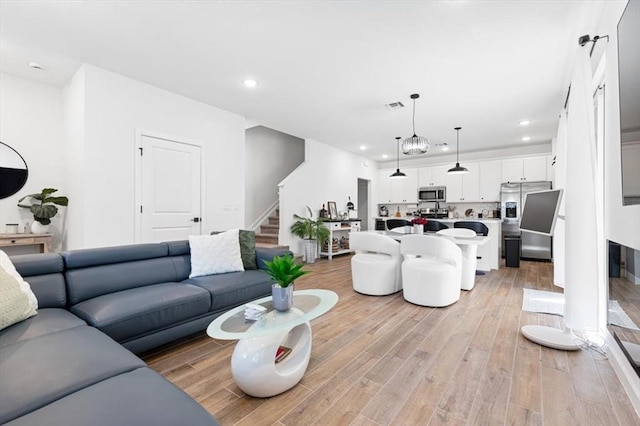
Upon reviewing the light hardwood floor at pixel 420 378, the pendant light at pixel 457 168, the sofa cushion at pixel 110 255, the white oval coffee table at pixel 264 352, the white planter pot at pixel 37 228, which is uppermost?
the pendant light at pixel 457 168

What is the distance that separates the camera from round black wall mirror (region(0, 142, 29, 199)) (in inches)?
138

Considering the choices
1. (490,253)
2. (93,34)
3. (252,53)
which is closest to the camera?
(93,34)

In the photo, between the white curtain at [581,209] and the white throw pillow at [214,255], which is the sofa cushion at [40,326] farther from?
the white curtain at [581,209]

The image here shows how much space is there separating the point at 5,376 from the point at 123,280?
1.43m

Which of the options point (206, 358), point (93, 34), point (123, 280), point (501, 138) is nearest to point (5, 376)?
point (206, 358)

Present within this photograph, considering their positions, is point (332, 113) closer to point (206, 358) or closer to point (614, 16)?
point (614, 16)

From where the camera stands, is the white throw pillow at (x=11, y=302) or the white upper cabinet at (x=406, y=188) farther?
the white upper cabinet at (x=406, y=188)

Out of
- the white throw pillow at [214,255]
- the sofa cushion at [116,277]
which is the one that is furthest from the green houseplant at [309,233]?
the sofa cushion at [116,277]

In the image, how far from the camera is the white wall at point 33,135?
357 centimetres

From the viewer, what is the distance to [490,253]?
17.8ft

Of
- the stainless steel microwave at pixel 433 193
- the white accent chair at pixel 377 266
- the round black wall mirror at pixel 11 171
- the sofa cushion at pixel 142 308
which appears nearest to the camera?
the sofa cushion at pixel 142 308

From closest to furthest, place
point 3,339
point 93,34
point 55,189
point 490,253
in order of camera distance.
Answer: point 3,339
point 93,34
point 55,189
point 490,253

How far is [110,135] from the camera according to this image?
3492 millimetres

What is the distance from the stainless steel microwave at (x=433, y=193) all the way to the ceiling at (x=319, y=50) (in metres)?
3.21
